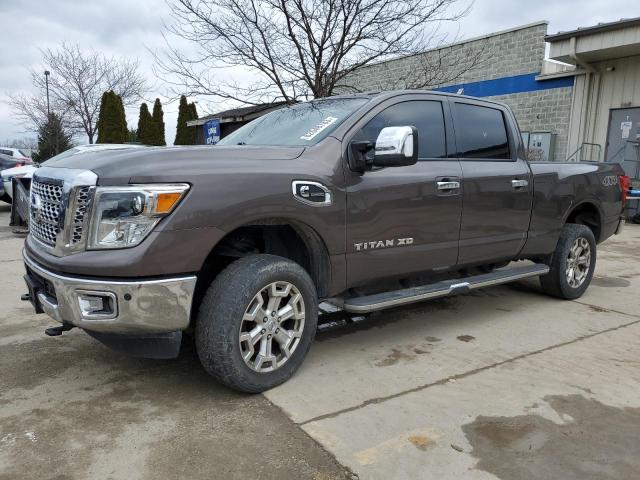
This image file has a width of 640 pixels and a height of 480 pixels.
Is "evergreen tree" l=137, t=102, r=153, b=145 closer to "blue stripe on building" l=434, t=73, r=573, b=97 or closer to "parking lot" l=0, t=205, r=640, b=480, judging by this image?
"blue stripe on building" l=434, t=73, r=573, b=97

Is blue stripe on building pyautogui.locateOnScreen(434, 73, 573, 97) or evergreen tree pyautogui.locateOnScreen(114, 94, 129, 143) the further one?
evergreen tree pyautogui.locateOnScreen(114, 94, 129, 143)

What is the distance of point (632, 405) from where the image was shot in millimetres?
3199

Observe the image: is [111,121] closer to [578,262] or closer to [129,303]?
[578,262]

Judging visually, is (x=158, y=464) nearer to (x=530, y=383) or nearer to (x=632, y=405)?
(x=530, y=383)

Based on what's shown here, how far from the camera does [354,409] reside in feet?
10.0

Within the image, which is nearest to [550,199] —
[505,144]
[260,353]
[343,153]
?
[505,144]

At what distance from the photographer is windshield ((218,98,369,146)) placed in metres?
3.72

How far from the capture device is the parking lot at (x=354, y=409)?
2.54 meters

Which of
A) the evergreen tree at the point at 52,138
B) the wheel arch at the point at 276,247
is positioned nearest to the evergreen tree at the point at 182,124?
the evergreen tree at the point at 52,138

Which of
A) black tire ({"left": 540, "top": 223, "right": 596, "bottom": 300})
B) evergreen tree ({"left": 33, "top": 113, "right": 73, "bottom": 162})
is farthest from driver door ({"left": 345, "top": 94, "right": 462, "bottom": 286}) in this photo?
evergreen tree ({"left": 33, "top": 113, "right": 73, "bottom": 162})

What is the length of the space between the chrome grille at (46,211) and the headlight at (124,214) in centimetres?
32

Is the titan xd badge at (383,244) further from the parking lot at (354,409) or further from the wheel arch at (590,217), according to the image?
the wheel arch at (590,217)

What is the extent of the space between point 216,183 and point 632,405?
274 cm

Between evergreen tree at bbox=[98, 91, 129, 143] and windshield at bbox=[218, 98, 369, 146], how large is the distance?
2186 centimetres
